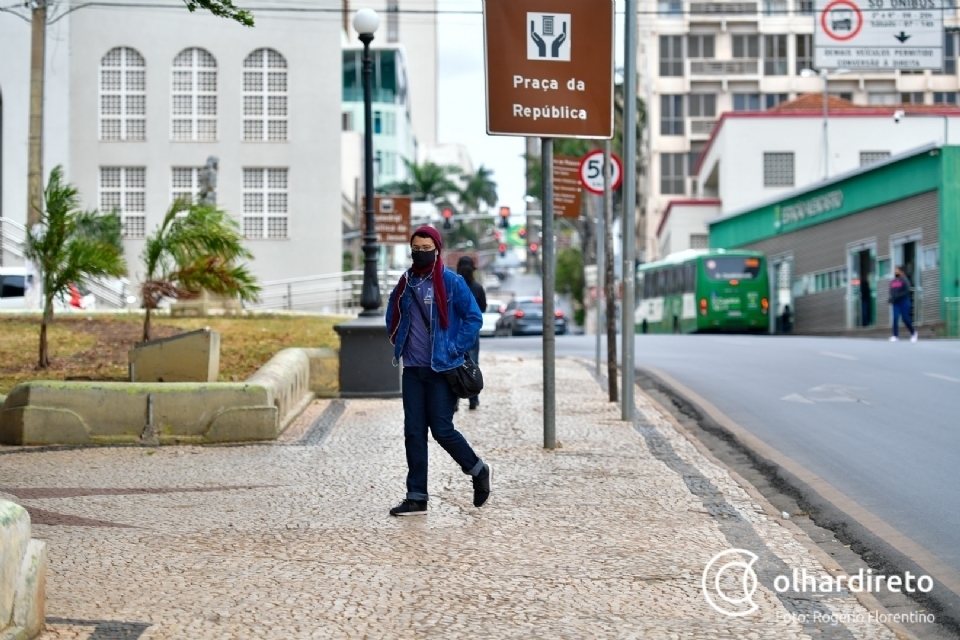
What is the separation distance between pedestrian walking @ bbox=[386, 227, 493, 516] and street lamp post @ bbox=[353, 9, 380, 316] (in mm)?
7446

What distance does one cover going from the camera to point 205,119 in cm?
4900

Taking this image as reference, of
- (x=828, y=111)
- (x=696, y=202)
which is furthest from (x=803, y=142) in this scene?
(x=696, y=202)

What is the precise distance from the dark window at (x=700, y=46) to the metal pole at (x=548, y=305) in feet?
214

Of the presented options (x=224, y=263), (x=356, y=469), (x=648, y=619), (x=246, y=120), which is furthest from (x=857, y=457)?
(x=246, y=120)

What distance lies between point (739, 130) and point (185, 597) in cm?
5673

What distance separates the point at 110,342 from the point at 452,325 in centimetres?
1052

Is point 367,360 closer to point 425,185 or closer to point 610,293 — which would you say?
point 610,293

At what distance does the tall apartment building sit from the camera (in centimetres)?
7294

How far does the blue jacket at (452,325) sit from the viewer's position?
7938 mm

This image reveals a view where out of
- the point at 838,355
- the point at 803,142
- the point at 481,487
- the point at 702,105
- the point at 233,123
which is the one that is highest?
the point at 702,105

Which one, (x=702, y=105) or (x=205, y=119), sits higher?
(x=702, y=105)

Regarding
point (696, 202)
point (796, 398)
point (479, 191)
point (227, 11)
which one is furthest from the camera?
point (479, 191)

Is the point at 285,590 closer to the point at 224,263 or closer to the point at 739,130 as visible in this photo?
the point at 224,263

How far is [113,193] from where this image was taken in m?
49.9
